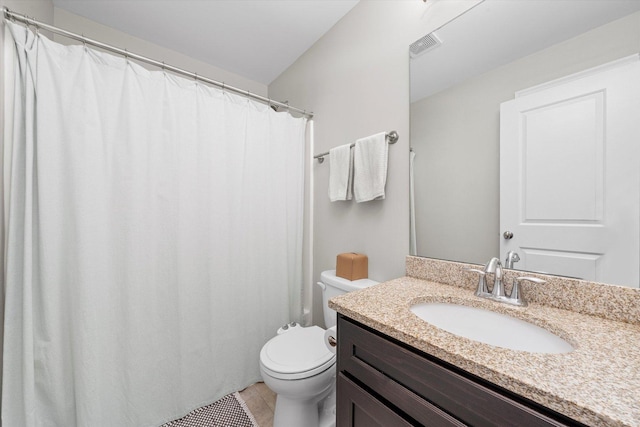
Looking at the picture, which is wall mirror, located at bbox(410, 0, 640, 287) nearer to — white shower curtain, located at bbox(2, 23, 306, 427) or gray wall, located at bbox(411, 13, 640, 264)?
gray wall, located at bbox(411, 13, 640, 264)

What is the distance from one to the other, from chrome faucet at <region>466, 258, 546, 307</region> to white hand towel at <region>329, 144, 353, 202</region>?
2.59ft

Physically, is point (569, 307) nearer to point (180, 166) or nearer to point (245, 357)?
point (245, 357)

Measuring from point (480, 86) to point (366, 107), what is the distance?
0.60 metres

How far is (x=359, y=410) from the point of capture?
0.73 metres

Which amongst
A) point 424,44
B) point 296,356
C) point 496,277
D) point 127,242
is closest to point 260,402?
point 296,356

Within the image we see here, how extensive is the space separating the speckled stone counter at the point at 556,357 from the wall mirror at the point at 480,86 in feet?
0.64

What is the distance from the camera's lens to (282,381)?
1065 millimetres

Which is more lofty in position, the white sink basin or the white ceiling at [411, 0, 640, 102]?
the white ceiling at [411, 0, 640, 102]

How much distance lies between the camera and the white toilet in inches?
42.4

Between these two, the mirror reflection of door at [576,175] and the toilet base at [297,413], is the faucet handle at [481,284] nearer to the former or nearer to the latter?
the mirror reflection of door at [576,175]

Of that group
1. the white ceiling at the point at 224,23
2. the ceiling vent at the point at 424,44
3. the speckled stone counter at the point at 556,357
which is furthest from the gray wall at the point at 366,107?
the speckled stone counter at the point at 556,357

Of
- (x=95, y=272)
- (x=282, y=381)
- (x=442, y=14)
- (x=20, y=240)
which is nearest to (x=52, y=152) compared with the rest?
(x=20, y=240)

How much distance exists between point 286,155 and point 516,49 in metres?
1.34

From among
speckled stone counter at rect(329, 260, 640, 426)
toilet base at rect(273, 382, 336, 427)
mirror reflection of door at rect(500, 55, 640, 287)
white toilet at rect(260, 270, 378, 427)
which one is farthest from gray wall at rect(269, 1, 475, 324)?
toilet base at rect(273, 382, 336, 427)
